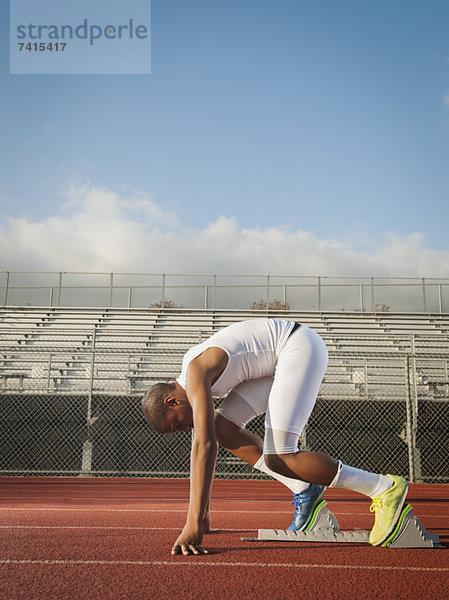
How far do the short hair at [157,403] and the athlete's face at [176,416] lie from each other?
24mm

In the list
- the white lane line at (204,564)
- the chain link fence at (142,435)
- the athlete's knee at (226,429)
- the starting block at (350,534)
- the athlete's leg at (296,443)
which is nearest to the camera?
the white lane line at (204,564)

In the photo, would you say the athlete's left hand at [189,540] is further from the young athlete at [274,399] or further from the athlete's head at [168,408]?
the athlete's head at [168,408]

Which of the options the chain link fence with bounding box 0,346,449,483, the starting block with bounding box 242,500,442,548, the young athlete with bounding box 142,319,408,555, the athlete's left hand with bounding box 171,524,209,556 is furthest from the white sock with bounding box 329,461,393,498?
the chain link fence with bounding box 0,346,449,483

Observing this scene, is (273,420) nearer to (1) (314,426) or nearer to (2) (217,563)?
(2) (217,563)

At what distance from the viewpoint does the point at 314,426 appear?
32.4 ft

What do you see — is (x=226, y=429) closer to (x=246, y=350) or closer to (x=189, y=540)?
(x=246, y=350)

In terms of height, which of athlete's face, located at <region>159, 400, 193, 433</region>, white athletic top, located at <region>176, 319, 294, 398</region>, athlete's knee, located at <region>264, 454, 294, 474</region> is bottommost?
athlete's knee, located at <region>264, 454, 294, 474</region>

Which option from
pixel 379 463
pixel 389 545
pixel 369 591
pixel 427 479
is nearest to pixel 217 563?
pixel 369 591

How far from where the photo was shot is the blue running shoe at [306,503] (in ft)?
10.6

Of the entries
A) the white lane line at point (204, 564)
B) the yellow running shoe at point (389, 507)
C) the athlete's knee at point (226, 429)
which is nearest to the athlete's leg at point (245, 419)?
the athlete's knee at point (226, 429)

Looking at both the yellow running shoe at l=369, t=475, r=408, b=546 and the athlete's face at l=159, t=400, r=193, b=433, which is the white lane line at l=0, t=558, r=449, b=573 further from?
the athlete's face at l=159, t=400, r=193, b=433

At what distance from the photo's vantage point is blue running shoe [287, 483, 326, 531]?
127 inches

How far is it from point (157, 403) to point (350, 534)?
141cm

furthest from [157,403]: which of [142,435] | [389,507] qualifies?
[142,435]
